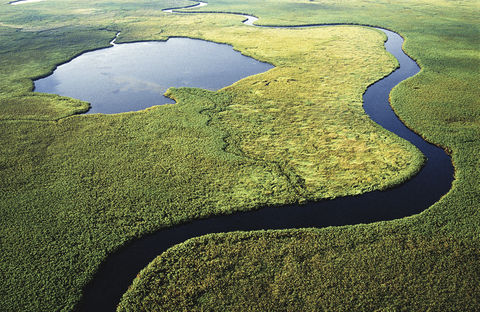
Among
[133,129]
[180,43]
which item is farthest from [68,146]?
[180,43]

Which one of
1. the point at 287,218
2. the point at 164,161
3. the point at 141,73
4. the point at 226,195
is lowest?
the point at 287,218

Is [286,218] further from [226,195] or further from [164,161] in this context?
[164,161]

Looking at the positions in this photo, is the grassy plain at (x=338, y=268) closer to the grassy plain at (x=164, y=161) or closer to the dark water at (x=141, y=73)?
the grassy plain at (x=164, y=161)

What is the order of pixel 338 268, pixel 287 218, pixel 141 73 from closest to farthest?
1. pixel 338 268
2. pixel 287 218
3. pixel 141 73

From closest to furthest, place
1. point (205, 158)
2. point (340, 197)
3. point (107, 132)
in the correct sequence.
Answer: point (340, 197), point (205, 158), point (107, 132)

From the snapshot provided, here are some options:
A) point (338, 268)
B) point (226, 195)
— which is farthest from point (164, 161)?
point (338, 268)

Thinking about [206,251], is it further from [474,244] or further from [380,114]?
[380,114]

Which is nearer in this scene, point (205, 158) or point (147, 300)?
point (147, 300)
